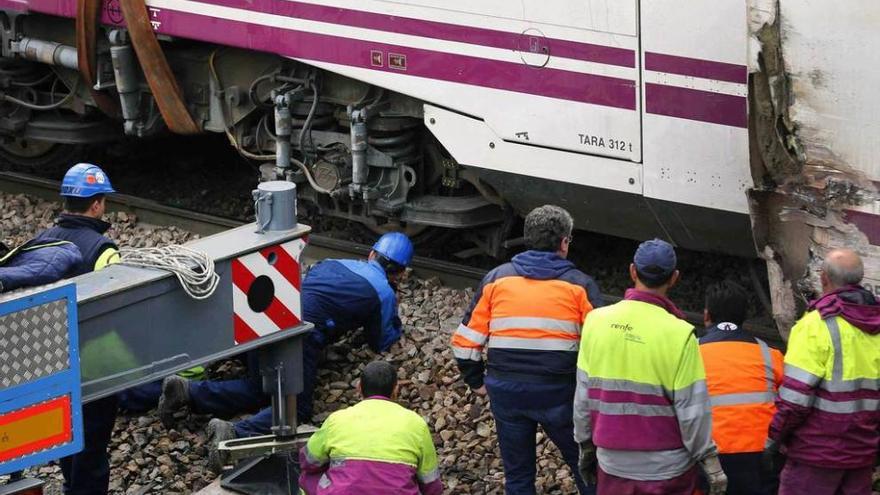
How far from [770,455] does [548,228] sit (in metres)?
1.29

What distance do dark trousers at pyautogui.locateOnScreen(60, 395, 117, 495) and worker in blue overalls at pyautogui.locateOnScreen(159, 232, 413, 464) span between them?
64 cm

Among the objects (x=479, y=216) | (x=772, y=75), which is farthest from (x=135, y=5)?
(x=772, y=75)

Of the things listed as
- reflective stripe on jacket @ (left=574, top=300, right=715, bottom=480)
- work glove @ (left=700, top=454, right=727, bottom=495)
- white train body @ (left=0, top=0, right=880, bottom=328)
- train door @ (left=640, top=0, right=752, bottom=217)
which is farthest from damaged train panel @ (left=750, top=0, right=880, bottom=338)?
work glove @ (left=700, top=454, right=727, bottom=495)

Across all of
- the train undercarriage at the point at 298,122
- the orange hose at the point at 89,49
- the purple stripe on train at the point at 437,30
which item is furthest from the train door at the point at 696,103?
the orange hose at the point at 89,49

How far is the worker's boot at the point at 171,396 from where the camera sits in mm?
7637

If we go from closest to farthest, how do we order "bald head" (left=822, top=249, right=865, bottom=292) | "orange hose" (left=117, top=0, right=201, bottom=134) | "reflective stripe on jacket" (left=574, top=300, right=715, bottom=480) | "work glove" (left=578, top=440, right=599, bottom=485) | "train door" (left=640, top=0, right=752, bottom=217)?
"reflective stripe on jacket" (left=574, top=300, right=715, bottom=480) → "bald head" (left=822, top=249, right=865, bottom=292) → "work glove" (left=578, top=440, right=599, bottom=485) → "train door" (left=640, top=0, right=752, bottom=217) → "orange hose" (left=117, top=0, right=201, bottom=134)

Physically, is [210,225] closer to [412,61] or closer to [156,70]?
[156,70]

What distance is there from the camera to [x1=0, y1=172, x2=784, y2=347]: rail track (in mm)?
9453

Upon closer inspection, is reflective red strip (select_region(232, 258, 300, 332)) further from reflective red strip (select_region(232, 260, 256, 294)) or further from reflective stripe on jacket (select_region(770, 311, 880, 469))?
reflective stripe on jacket (select_region(770, 311, 880, 469))

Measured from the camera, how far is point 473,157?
873 centimetres

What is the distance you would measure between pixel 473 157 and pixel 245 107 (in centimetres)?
220

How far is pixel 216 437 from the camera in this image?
7285 mm

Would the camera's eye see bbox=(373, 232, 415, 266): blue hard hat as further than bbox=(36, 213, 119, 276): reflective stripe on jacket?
Yes

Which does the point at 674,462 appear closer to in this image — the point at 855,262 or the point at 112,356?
the point at 855,262
